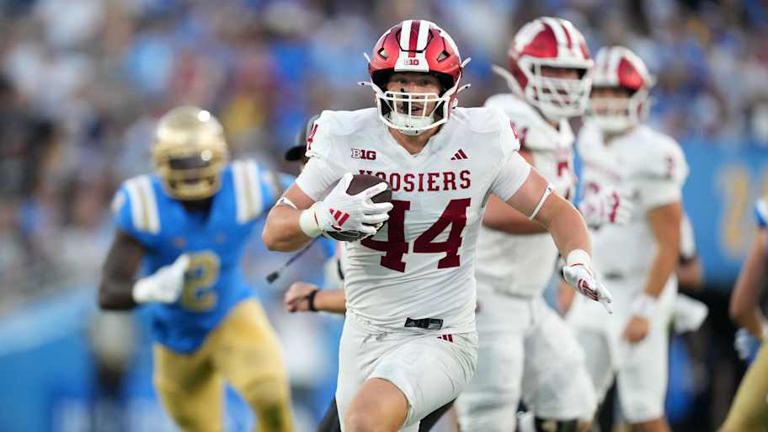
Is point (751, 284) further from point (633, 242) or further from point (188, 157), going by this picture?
point (188, 157)

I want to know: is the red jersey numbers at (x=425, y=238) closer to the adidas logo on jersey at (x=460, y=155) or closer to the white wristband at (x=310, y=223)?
the adidas logo on jersey at (x=460, y=155)

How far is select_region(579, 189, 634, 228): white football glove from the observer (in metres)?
5.55

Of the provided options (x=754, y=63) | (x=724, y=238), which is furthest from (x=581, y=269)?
(x=754, y=63)

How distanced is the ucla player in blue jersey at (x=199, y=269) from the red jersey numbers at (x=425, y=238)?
6.05 feet

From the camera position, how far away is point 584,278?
12.3 ft

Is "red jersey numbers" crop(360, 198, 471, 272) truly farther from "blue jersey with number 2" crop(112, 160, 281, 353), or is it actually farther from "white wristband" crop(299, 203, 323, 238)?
"blue jersey with number 2" crop(112, 160, 281, 353)

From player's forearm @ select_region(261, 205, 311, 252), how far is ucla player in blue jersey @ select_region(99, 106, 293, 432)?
1.86 m

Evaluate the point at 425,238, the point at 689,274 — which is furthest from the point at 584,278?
the point at 689,274

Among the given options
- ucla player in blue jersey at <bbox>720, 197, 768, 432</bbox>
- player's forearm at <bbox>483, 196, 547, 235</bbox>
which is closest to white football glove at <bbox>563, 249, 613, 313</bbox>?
player's forearm at <bbox>483, 196, 547, 235</bbox>

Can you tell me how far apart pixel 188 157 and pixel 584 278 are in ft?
8.63

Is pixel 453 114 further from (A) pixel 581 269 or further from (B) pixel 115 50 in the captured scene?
(B) pixel 115 50

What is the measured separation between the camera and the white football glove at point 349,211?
12.0 ft

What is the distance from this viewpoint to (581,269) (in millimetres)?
3799

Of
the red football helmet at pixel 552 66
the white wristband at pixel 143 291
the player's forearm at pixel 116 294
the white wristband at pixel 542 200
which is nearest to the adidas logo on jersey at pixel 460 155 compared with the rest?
the white wristband at pixel 542 200
